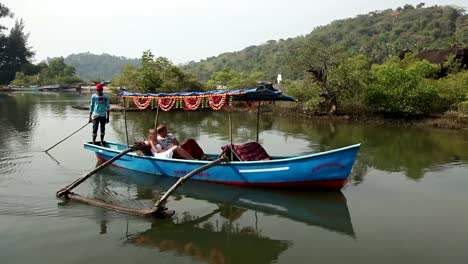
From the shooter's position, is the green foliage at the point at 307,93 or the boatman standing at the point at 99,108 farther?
the green foliage at the point at 307,93

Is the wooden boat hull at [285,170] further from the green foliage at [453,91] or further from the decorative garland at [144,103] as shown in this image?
the green foliage at [453,91]

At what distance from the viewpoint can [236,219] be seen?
7.28 m

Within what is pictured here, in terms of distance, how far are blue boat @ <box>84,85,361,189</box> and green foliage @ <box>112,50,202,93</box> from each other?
23671 millimetres

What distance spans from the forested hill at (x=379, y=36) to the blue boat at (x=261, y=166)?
48.0 meters

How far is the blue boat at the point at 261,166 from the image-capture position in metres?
8.03

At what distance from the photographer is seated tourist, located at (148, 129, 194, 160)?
9.45 m

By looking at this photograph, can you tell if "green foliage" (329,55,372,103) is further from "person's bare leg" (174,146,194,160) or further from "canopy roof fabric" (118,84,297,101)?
"person's bare leg" (174,146,194,160)

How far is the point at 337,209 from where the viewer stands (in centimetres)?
782

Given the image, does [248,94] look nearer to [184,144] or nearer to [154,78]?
[184,144]

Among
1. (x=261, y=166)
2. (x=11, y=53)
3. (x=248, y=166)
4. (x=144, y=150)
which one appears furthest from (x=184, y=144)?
(x=11, y=53)

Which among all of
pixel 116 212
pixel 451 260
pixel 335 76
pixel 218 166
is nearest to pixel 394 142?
pixel 335 76

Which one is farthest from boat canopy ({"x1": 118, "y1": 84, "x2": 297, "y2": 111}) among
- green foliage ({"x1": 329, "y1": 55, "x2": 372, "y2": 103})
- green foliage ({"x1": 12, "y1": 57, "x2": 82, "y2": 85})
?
green foliage ({"x1": 12, "y1": 57, "x2": 82, "y2": 85})

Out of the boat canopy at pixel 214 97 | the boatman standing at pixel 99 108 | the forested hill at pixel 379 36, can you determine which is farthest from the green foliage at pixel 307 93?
the forested hill at pixel 379 36

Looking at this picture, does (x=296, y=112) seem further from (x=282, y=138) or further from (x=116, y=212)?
(x=116, y=212)
